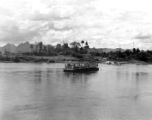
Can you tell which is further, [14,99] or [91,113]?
[14,99]

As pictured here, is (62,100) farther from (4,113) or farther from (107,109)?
(4,113)

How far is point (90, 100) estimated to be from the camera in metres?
35.1

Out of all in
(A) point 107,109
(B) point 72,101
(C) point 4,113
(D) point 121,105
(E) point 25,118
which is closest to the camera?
(E) point 25,118

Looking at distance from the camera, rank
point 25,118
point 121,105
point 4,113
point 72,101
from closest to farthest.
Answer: point 25,118 → point 4,113 → point 121,105 → point 72,101

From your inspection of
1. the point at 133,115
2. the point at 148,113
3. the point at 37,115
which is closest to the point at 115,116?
the point at 133,115

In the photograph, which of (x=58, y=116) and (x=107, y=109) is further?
(x=107, y=109)

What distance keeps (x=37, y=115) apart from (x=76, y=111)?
15.8ft

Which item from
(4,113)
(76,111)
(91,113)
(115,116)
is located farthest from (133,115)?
(4,113)

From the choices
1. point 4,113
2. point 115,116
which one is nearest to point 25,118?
point 4,113

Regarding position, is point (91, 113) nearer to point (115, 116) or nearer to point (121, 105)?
point (115, 116)

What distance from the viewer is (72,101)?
3406cm

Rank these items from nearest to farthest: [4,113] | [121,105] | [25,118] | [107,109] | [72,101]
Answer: [25,118] → [4,113] → [107,109] → [121,105] → [72,101]

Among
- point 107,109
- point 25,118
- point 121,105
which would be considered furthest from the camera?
point 121,105

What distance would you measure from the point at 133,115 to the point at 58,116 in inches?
341
